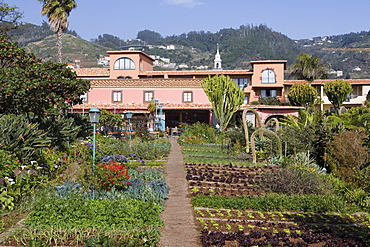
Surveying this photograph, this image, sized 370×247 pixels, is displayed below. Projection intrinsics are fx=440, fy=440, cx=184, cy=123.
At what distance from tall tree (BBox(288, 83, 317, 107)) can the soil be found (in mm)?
31519

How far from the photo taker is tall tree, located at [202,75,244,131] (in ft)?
105

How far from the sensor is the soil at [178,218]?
7.24m

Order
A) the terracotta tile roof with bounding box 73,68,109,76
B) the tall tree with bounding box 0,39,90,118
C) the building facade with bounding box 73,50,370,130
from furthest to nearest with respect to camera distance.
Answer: the terracotta tile roof with bounding box 73,68,109,76 < the building facade with bounding box 73,50,370,130 < the tall tree with bounding box 0,39,90,118

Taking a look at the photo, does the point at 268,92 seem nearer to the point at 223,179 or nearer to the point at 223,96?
the point at 223,96

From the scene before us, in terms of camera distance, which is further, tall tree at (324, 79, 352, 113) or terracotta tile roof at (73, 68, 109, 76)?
terracotta tile roof at (73, 68, 109, 76)

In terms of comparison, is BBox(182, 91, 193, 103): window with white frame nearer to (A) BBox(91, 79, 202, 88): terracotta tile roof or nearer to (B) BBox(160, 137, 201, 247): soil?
(A) BBox(91, 79, 202, 88): terracotta tile roof

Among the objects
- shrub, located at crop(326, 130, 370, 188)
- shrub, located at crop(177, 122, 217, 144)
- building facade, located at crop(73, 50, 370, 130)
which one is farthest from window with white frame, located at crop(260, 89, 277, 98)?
shrub, located at crop(326, 130, 370, 188)

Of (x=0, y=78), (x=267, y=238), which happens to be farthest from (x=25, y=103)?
(x=267, y=238)

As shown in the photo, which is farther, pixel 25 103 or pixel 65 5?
pixel 65 5

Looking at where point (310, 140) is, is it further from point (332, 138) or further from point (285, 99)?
point (285, 99)

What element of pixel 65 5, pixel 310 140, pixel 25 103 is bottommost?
pixel 310 140

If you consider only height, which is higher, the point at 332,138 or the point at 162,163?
the point at 332,138

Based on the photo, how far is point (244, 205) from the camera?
9625 millimetres

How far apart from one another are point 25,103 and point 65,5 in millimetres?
25375
